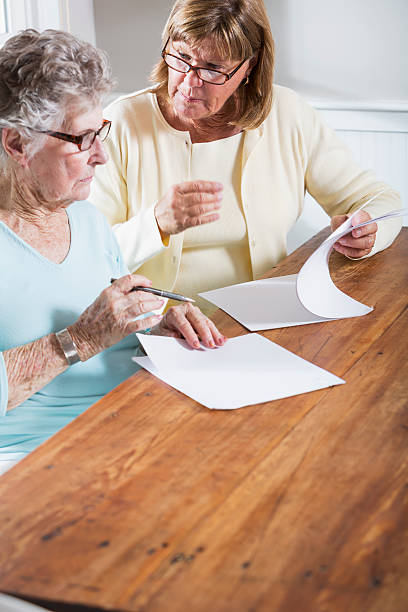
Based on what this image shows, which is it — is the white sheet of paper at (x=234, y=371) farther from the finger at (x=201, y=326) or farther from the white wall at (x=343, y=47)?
the white wall at (x=343, y=47)

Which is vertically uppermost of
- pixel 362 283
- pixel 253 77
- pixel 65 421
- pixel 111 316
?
pixel 253 77

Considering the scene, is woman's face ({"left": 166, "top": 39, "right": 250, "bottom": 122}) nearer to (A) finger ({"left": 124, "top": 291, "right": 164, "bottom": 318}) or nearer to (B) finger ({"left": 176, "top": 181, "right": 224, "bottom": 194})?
(B) finger ({"left": 176, "top": 181, "right": 224, "bottom": 194})

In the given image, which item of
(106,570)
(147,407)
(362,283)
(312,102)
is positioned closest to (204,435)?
(147,407)

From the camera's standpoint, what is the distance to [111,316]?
1.29 m

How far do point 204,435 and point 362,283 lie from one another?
81 centimetres

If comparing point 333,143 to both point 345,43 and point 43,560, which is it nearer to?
point 345,43

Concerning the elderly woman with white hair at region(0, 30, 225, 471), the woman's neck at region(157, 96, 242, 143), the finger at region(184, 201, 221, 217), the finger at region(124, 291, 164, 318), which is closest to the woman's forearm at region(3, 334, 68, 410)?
the elderly woman with white hair at region(0, 30, 225, 471)

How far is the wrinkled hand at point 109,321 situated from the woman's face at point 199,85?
779mm

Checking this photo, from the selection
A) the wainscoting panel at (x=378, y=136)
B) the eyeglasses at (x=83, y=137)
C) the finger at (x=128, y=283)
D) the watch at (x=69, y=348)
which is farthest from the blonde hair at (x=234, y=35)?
the wainscoting panel at (x=378, y=136)

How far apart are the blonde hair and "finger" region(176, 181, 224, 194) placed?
1.44ft

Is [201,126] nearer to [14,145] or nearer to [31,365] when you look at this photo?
[14,145]

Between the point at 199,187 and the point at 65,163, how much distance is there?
34 cm

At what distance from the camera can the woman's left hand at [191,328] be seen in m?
1.34

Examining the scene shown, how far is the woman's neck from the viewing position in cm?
203
